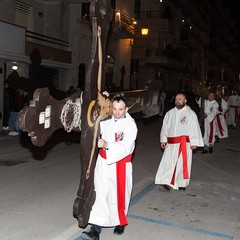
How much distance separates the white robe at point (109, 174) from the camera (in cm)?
445

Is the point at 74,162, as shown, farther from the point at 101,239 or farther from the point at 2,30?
the point at 2,30

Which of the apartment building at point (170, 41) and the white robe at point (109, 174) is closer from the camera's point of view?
the white robe at point (109, 174)

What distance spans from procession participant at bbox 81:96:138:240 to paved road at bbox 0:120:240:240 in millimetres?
325

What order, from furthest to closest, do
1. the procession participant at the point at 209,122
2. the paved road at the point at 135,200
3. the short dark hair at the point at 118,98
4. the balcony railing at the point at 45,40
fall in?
the balcony railing at the point at 45,40, the procession participant at the point at 209,122, the paved road at the point at 135,200, the short dark hair at the point at 118,98

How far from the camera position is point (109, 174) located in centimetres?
454

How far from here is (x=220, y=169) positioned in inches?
358

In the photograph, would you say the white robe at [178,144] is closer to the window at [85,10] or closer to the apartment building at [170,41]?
the apartment building at [170,41]

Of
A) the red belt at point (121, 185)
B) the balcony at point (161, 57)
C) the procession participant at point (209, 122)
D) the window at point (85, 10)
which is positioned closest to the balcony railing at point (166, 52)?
the balcony at point (161, 57)

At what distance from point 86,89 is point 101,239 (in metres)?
2.05

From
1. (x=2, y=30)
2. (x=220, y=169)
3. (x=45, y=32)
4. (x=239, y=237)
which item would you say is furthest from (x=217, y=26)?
(x=239, y=237)

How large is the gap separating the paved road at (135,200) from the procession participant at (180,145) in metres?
0.22

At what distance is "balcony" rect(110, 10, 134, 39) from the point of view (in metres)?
23.8

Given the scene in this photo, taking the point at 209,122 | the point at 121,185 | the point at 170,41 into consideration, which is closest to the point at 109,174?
the point at 121,185

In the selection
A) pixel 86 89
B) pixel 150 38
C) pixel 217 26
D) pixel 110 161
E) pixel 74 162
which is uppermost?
pixel 217 26
